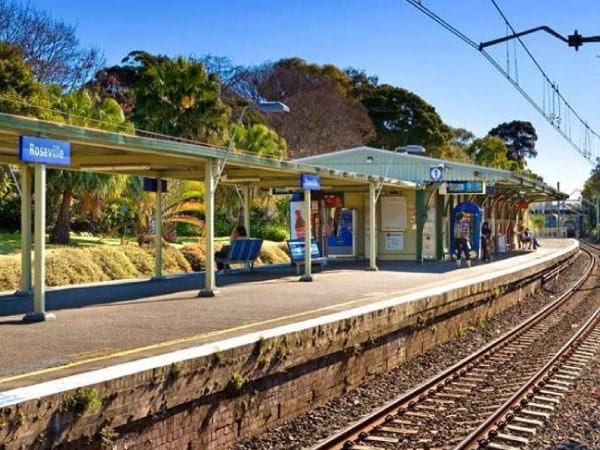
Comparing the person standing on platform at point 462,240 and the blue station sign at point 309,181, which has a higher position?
the blue station sign at point 309,181

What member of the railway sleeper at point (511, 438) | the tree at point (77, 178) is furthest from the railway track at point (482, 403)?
the tree at point (77, 178)

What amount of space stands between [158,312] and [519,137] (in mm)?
102770

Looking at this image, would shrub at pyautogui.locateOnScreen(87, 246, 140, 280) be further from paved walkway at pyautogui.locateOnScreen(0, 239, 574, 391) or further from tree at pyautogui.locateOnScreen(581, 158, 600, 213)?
tree at pyautogui.locateOnScreen(581, 158, 600, 213)

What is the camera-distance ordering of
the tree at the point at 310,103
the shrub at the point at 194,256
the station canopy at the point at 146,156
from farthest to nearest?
the tree at the point at 310,103 < the shrub at the point at 194,256 < the station canopy at the point at 146,156

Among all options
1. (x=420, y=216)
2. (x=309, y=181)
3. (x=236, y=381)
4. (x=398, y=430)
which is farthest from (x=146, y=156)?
(x=420, y=216)

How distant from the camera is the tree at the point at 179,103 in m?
33.4

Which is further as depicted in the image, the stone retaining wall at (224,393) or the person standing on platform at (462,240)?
the person standing on platform at (462,240)

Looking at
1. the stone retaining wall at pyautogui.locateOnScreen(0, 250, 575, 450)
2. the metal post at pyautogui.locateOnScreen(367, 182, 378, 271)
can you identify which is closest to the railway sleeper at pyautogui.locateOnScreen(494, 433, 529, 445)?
the stone retaining wall at pyautogui.locateOnScreen(0, 250, 575, 450)

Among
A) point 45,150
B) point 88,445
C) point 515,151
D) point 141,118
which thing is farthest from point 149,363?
point 515,151

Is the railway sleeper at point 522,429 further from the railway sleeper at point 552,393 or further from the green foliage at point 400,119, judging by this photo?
the green foliage at point 400,119

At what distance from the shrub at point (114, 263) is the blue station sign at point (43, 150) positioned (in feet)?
30.8

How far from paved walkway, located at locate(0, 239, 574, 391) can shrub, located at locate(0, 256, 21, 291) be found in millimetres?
1435

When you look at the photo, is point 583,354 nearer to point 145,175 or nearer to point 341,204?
point 145,175

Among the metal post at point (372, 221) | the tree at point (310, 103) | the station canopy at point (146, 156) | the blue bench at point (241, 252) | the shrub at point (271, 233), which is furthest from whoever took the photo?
the tree at point (310, 103)
